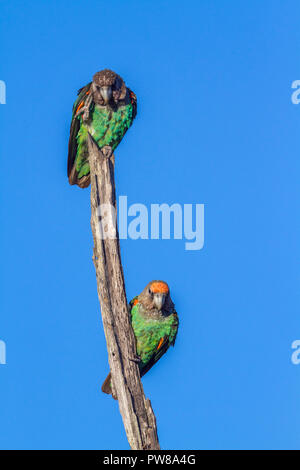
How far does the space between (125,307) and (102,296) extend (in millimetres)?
249

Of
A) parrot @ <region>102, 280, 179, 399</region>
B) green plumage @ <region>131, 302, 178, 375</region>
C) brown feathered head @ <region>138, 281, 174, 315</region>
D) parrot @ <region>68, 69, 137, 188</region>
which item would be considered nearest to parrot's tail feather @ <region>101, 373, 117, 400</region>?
parrot @ <region>102, 280, 179, 399</region>

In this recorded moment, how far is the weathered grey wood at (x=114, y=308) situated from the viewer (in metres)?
5.43

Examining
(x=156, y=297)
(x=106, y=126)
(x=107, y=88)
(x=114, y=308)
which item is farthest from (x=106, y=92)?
(x=114, y=308)

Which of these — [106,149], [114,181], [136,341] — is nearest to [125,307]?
[136,341]

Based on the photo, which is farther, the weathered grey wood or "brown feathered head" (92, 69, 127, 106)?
"brown feathered head" (92, 69, 127, 106)

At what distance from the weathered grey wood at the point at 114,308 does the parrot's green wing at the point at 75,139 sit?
1.32 meters

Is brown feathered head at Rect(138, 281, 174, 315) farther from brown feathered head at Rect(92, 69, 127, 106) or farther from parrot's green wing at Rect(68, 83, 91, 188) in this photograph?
brown feathered head at Rect(92, 69, 127, 106)

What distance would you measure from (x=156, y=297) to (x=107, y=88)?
7.78ft

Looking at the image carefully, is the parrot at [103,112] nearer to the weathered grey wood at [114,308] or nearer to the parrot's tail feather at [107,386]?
the weathered grey wood at [114,308]

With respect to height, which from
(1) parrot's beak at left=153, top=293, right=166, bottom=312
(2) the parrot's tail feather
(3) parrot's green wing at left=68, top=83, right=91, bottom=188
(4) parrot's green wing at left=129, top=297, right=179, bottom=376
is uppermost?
(3) parrot's green wing at left=68, top=83, right=91, bottom=188

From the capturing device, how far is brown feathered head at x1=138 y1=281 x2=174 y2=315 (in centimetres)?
635
